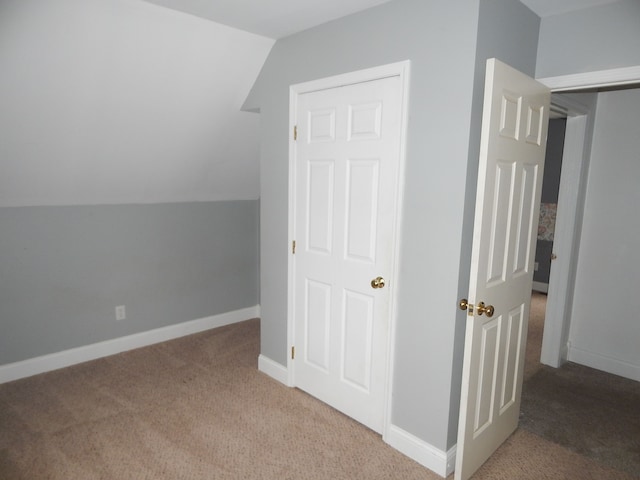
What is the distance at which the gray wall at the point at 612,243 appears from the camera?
3152 millimetres

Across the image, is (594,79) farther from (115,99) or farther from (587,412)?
(115,99)

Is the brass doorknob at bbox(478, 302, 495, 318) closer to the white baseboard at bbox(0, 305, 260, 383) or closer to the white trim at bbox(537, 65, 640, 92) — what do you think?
the white trim at bbox(537, 65, 640, 92)

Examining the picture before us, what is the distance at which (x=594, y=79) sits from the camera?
6.50 feet

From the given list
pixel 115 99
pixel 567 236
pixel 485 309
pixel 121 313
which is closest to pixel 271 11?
pixel 115 99

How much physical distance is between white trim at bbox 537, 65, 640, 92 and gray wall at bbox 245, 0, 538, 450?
15 cm

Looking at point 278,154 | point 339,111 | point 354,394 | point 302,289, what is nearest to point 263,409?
point 354,394

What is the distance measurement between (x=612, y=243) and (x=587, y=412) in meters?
1.31

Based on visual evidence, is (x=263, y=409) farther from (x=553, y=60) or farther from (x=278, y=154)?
(x=553, y=60)

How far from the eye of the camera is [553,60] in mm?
2143

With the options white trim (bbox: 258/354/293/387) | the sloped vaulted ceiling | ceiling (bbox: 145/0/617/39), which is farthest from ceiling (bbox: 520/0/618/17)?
white trim (bbox: 258/354/293/387)

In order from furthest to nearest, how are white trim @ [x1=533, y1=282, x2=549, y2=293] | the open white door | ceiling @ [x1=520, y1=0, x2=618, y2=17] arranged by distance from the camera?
white trim @ [x1=533, y1=282, x2=549, y2=293], ceiling @ [x1=520, y1=0, x2=618, y2=17], the open white door

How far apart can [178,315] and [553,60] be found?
11.0 ft

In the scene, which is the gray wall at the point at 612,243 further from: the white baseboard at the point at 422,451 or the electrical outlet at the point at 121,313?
the electrical outlet at the point at 121,313

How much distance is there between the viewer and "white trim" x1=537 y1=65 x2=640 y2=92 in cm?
189
